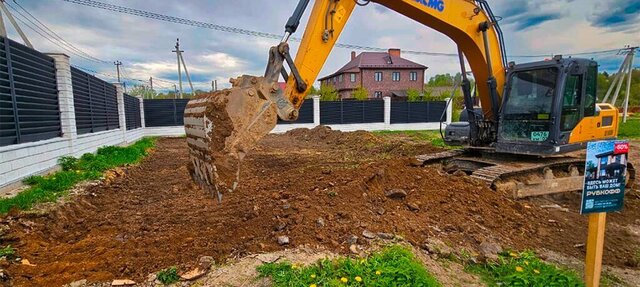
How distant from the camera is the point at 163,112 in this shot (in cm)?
1856

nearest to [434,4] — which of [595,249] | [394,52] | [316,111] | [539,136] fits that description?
[539,136]

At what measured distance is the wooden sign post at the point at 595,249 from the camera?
9.03ft

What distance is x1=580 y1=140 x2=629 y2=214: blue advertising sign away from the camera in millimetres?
2740

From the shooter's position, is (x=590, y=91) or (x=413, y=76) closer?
(x=590, y=91)

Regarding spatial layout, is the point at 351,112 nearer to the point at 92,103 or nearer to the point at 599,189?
the point at 92,103

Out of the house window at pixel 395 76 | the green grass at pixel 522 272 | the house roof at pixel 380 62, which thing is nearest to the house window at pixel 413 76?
the house roof at pixel 380 62

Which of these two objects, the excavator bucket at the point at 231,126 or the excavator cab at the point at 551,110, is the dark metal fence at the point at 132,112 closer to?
the excavator bucket at the point at 231,126

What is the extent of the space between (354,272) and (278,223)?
128cm

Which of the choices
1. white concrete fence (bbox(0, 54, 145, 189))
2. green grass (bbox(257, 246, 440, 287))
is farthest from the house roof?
green grass (bbox(257, 246, 440, 287))

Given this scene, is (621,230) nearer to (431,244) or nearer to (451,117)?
(431,244)

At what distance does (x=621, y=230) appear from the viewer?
447 centimetres

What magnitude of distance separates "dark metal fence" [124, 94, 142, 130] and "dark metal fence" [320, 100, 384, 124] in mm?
10144

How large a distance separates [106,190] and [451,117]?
21.9 m

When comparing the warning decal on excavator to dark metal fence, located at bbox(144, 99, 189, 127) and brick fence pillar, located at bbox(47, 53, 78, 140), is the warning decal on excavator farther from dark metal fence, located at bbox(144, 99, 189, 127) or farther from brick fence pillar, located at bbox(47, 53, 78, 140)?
dark metal fence, located at bbox(144, 99, 189, 127)
